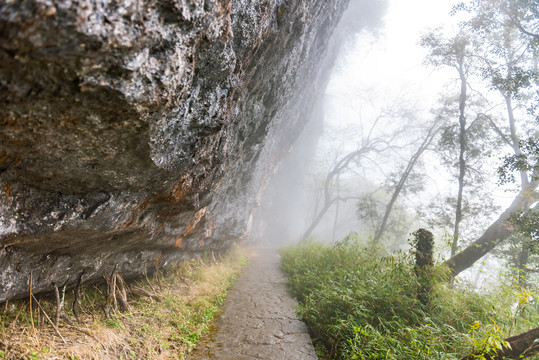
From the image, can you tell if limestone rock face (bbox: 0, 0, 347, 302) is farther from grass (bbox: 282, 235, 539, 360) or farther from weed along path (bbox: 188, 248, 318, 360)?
grass (bbox: 282, 235, 539, 360)

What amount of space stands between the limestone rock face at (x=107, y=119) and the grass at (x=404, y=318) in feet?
11.6

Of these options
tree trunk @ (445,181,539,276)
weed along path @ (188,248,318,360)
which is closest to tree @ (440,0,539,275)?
tree trunk @ (445,181,539,276)

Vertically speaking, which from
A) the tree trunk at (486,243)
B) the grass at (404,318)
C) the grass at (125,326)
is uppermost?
the tree trunk at (486,243)

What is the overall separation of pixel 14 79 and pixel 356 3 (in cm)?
3425

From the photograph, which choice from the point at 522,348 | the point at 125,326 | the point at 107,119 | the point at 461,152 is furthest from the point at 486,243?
the point at 107,119

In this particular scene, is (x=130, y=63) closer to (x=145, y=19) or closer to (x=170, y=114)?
(x=145, y=19)

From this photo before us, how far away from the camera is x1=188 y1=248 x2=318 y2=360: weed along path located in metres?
4.65

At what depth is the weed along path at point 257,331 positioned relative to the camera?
4.65 meters

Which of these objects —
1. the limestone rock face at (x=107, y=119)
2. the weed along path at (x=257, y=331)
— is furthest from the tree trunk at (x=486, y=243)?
the limestone rock face at (x=107, y=119)

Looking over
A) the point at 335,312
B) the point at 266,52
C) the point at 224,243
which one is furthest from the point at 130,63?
the point at 224,243

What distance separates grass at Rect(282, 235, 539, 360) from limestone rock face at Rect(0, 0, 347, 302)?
354 cm

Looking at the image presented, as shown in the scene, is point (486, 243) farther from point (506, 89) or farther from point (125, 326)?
point (125, 326)

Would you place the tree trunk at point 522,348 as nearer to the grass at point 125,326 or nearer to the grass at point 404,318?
the grass at point 404,318

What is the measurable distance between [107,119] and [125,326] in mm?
3641
